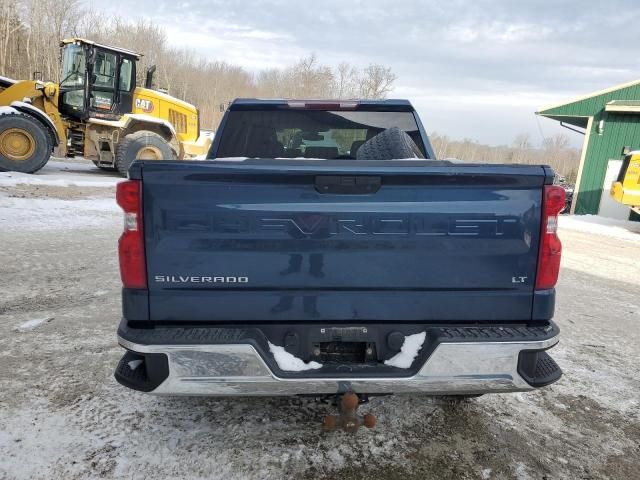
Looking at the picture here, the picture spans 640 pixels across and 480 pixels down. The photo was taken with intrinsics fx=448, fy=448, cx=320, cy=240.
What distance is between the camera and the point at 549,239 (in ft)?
7.02

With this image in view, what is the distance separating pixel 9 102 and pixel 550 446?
50.5 feet

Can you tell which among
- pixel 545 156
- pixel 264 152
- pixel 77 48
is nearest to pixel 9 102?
pixel 77 48

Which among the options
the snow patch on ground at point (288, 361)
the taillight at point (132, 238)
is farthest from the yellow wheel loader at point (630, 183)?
the taillight at point (132, 238)

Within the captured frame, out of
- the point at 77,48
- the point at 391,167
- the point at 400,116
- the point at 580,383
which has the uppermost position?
the point at 77,48

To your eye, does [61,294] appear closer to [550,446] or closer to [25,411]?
[25,411]

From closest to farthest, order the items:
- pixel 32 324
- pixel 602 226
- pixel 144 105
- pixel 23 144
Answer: pixel 32 324 < pixel 23 144 < pixel 144 105 < pixel 602 226

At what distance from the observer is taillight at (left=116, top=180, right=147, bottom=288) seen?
2010 mm

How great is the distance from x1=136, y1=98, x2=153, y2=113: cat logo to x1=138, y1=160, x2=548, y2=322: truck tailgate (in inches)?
540

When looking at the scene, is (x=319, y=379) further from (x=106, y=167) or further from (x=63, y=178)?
(x=106, y=167)

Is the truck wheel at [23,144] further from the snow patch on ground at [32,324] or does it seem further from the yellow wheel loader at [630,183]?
the yellow wheel loader at [630,183]

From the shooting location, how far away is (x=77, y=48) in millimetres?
12727

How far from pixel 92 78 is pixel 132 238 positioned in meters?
13.2

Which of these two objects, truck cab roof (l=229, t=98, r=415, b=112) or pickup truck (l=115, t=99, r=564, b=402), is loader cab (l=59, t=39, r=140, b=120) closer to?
truck cab roof (l=229, t=98, r=415, b=112)

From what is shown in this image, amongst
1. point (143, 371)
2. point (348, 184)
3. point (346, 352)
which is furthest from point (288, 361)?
point (348, 184)
